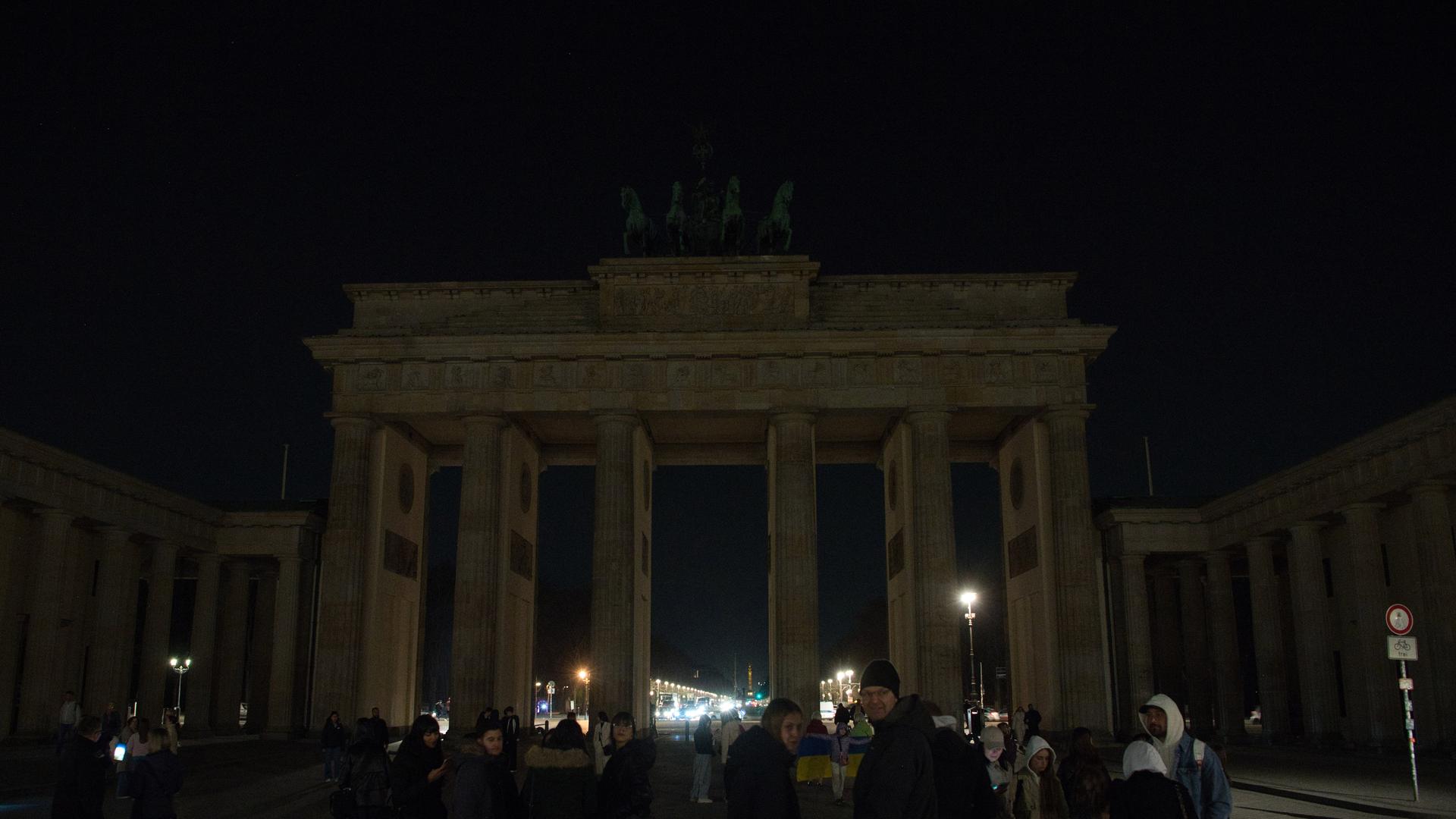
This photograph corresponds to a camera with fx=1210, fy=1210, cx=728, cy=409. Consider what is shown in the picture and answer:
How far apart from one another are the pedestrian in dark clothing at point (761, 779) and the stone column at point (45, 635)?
103ft

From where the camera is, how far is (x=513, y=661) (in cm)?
4303

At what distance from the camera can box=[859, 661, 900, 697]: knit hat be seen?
22.4 ft

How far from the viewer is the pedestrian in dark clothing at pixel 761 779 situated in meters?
7.34

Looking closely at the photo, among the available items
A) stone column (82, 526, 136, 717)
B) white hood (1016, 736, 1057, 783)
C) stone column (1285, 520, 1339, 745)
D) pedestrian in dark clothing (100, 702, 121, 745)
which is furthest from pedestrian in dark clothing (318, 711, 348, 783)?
stone column (1285, 520, 1339, 745)

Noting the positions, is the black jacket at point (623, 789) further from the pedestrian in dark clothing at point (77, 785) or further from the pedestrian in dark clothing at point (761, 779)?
the pedestrian in dark clothing at point (77, 785)

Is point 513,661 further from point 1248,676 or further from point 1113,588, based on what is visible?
point 1248,676

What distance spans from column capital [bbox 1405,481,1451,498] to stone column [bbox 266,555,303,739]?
110 feet

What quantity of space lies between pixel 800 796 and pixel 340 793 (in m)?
12.8

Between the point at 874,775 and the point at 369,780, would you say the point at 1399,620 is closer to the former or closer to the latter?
the point at 369,780

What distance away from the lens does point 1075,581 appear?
38.2 m

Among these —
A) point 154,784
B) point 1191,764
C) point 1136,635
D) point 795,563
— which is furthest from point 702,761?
point 1136,635

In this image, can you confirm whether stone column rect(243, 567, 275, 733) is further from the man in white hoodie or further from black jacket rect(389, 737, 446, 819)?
the man in white hoodie

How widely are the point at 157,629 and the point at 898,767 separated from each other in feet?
127

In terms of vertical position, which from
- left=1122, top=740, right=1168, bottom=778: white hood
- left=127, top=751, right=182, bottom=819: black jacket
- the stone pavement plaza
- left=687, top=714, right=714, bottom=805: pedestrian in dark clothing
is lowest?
the stone pavement plaza
